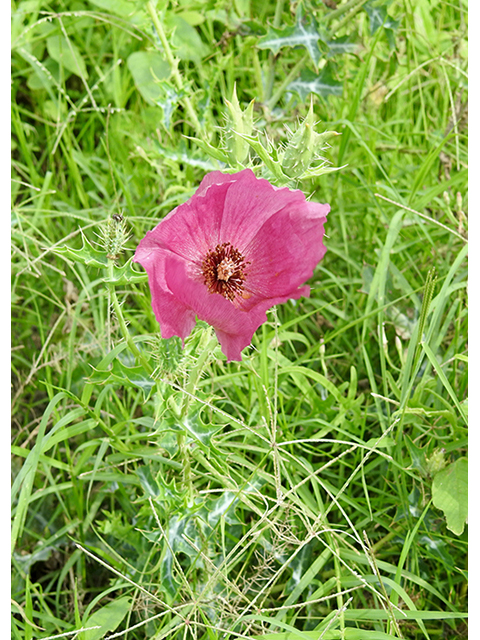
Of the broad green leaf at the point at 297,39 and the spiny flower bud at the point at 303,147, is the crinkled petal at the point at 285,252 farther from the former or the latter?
the broad green leaf at the point at 297,39

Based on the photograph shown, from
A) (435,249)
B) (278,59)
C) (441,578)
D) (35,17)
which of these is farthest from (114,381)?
(35,17)

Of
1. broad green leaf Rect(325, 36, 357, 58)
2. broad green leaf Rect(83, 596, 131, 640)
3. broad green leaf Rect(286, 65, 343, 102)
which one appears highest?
broad green leaf Rect(325, 36, 357, 58)

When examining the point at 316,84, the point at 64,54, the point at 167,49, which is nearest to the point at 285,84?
the point at 316,84

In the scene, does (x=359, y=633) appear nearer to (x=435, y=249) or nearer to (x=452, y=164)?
(x=435, y=249)

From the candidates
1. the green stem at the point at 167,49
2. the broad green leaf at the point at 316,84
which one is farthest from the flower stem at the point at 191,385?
the broad green leaf at the point at 316,84

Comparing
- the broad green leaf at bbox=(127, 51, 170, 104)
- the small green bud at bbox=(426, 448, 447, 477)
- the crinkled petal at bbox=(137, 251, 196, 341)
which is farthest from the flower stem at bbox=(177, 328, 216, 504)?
the broad green leaf at bbox=(127, 51, 170, 104)

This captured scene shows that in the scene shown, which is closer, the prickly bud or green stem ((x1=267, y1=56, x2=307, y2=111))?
the prickly bud

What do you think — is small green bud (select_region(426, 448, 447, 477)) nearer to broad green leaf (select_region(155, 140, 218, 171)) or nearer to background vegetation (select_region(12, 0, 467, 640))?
background vegetation (select_region(12, 0, 467, 640))
